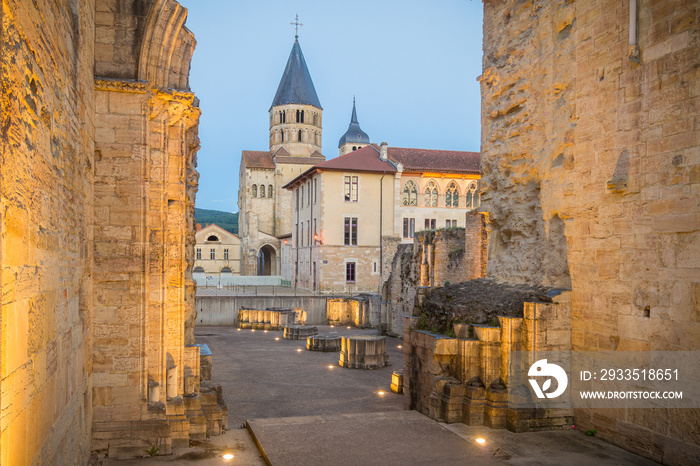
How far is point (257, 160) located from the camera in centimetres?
6888

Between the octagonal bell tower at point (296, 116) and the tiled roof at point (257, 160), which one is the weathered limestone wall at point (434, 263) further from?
the octagonal bell tower at point (296, 116)

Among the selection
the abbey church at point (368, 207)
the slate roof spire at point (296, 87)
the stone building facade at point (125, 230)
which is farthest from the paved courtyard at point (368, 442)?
the slate roof spire at point (296, 87)

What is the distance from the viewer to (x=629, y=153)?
7207mm

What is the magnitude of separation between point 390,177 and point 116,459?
33.2m

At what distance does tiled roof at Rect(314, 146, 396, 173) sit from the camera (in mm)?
37938

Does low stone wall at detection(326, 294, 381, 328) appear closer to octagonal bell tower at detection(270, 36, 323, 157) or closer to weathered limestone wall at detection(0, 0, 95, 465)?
weathered limestone wall at detection(0, 0, 95, 465)

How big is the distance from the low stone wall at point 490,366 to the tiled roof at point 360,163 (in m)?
29.1

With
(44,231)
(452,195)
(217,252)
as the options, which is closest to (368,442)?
(44,231)

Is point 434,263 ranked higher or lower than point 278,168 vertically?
lower

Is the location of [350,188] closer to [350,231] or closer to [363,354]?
[350,231]

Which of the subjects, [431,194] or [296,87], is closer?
[431,194]

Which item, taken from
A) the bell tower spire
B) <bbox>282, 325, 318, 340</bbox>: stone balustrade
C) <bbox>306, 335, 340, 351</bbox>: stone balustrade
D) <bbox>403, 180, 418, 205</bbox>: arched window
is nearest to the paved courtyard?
<bbox>306, 335, 340, 351</bbox>: stone balustrade

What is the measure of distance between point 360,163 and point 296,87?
40.1 metres

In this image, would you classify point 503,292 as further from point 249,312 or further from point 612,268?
point 249,312
